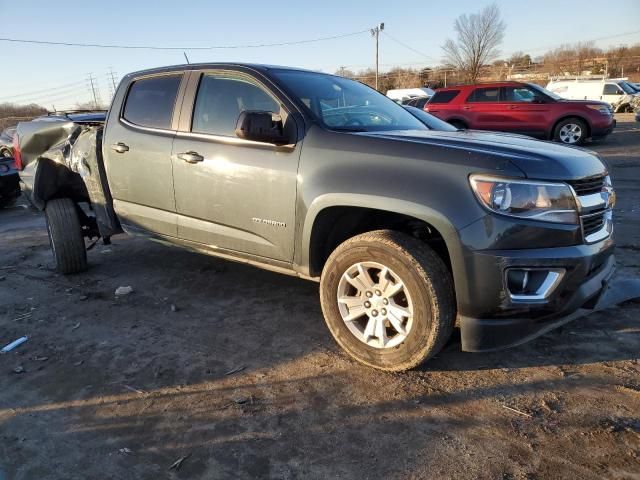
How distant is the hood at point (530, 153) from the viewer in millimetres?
2537

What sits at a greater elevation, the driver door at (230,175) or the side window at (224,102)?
the side window at (224,102)

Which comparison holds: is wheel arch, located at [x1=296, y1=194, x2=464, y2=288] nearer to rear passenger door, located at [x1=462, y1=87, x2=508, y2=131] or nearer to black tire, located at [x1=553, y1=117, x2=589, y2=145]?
rear passenger door, located at [x1=462, y1=87, x2=508, y2=131]

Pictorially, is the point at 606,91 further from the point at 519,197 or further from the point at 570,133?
the point at 519,197

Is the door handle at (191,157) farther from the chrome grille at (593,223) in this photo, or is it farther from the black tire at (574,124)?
the black tire at (574,124)

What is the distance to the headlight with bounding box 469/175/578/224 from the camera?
249 cm

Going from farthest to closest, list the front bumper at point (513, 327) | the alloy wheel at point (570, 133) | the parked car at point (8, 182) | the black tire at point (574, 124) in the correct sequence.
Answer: the alloy wheel at point (570, 133) < the black tire at point (574, 124) < the parked car at point (8, 182) < the front bumper at point (513, 327)

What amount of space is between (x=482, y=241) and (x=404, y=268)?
45 centimetres

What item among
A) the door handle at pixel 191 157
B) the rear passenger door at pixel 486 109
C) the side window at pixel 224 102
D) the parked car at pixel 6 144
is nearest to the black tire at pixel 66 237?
the door handle at pixel 191 157

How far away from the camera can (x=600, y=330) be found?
3.32 meters

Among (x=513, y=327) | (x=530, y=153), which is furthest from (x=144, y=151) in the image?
(x=513, y=327)

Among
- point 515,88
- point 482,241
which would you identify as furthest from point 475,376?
point 515,88

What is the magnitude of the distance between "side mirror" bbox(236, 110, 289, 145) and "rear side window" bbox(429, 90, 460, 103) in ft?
42.9

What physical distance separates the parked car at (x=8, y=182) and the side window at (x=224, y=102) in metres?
7.30

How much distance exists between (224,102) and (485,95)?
12593 millimetres
